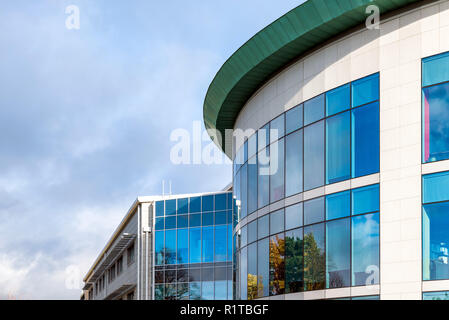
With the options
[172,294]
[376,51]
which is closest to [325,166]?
[376,51]

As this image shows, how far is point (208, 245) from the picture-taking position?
45281mm

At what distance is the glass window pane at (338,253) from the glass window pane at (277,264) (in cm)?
305

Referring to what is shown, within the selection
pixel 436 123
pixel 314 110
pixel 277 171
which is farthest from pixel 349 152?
pixel 277 171

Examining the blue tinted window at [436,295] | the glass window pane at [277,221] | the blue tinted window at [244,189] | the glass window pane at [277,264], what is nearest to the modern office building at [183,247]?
the blue tinted window at [244,189]

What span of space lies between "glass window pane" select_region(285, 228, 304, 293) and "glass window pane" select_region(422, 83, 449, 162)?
21.1ft

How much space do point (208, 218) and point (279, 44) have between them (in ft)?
76.7

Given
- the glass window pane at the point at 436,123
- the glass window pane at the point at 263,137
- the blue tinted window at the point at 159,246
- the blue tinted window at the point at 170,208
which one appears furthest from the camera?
the blue tinted window at the point at 170,208

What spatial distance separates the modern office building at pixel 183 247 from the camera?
45.0 metres

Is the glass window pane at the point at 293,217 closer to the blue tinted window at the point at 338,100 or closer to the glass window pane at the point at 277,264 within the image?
the glass window pane at the point at 277,264

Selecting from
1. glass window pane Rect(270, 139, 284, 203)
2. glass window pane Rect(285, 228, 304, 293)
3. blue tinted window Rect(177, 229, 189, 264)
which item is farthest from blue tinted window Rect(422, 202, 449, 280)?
blue tinted window Rect(177, 229, 189, 264)

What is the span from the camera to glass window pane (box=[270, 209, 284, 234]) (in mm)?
25217

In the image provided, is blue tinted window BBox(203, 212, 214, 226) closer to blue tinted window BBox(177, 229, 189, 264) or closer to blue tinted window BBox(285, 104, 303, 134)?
blue tinted window BBox(177, 229, 189, 264)

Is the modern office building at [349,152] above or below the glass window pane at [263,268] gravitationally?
above

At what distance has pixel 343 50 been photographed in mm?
22844
